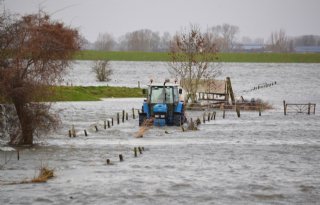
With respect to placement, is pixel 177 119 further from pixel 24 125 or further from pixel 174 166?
pixel 174 166

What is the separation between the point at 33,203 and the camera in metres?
19.1

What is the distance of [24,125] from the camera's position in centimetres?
3022

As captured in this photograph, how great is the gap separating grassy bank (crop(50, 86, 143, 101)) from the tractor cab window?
17.4m

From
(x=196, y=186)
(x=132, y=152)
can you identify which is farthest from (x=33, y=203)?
(x=132, y=152)

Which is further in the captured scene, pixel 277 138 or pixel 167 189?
pixel 277 138

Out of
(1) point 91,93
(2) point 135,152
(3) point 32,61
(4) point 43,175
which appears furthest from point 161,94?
(1) point 91,93

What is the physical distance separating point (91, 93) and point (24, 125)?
36.1 meters

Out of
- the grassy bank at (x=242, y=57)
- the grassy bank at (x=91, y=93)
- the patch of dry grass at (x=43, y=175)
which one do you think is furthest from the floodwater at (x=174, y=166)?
the grassy bank at (x=242, y=57)

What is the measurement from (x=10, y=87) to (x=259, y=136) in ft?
47.4

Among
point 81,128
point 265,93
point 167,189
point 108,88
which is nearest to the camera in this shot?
point 167,189

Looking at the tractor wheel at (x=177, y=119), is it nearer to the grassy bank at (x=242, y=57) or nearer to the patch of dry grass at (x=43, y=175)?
the patch of dry grass at (x=43, y=175)

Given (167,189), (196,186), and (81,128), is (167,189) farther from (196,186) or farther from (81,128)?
(81,128)

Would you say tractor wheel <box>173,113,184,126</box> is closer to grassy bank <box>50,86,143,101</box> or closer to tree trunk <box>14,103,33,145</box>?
tree trunk <box>14,103,33,145</box>

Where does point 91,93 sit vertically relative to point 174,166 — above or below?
above
